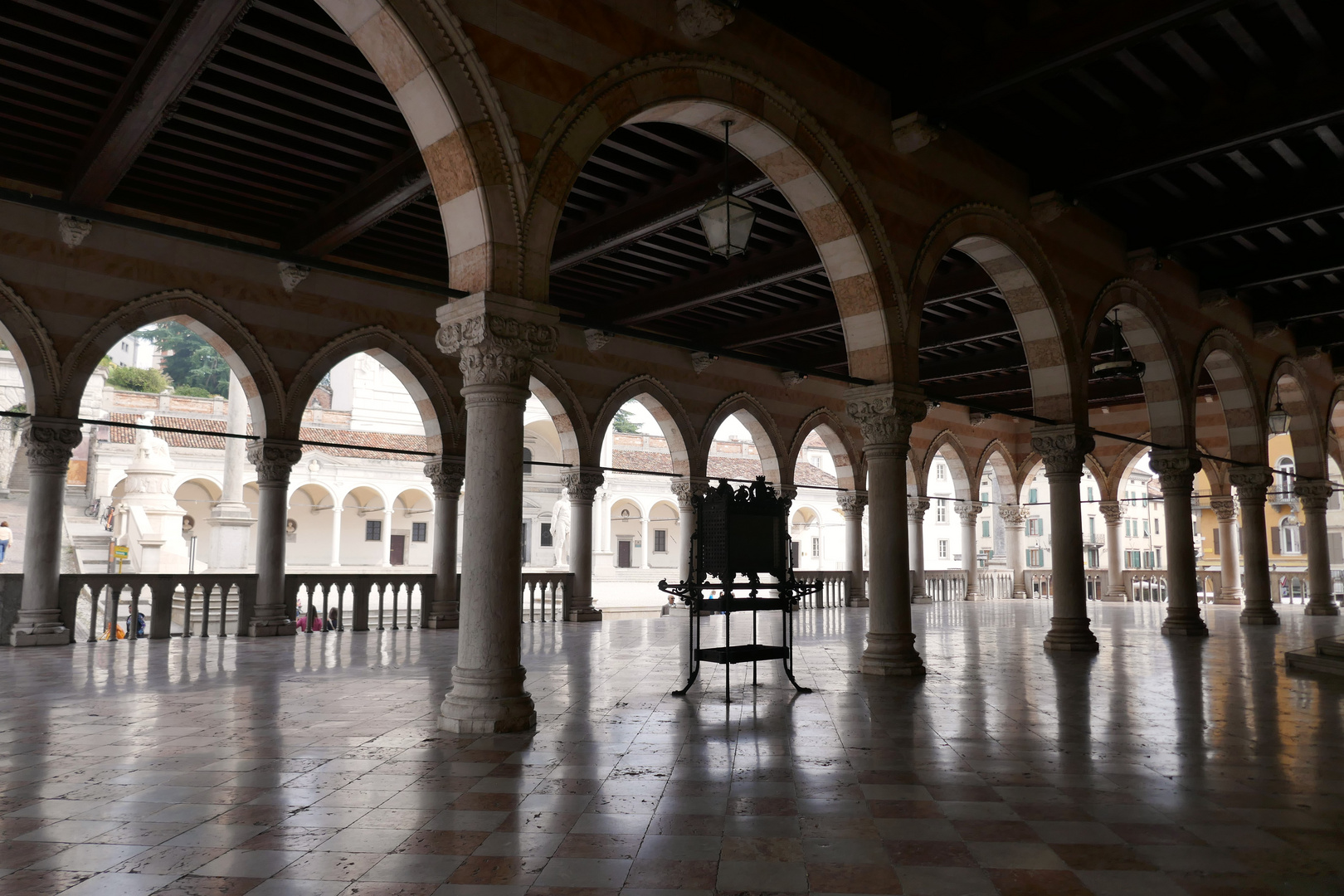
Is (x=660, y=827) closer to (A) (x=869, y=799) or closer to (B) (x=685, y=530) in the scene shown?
(A) (x=869, y=799)

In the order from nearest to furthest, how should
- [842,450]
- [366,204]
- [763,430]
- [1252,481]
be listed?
[366,204], [1252,481], [763,430], [842,450]

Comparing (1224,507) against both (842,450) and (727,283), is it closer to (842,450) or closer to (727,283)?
(842,450)

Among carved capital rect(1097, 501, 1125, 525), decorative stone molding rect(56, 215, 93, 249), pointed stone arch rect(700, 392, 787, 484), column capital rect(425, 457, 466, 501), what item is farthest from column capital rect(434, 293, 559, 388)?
carved capital rect(1097, 501, 1125, 525)

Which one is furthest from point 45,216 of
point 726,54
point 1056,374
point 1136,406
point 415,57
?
A: point 1136,406

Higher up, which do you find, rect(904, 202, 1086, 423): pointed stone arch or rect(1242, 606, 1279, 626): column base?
rect(904, 202, 1086, 423): pointed stone arch

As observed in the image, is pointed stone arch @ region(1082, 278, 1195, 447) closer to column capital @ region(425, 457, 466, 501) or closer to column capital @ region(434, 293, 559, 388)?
column capital @ region(434, 293, 559, 388)

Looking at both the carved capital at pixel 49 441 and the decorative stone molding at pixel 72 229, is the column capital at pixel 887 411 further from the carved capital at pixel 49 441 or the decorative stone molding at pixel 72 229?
the decorative stone molding at pixel 72 229

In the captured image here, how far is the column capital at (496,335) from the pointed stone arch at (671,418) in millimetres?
11383

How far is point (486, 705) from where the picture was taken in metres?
5.82

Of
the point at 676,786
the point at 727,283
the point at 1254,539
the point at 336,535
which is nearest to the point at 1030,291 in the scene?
the point at 727,283

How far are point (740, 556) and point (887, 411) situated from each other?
2.33m

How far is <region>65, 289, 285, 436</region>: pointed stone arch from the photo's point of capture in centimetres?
1147

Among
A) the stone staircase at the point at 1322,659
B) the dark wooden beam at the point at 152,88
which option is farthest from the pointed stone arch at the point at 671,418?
the stone staircase at the point at 1322,659

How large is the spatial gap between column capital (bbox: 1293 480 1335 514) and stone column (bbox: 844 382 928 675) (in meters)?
13.5
